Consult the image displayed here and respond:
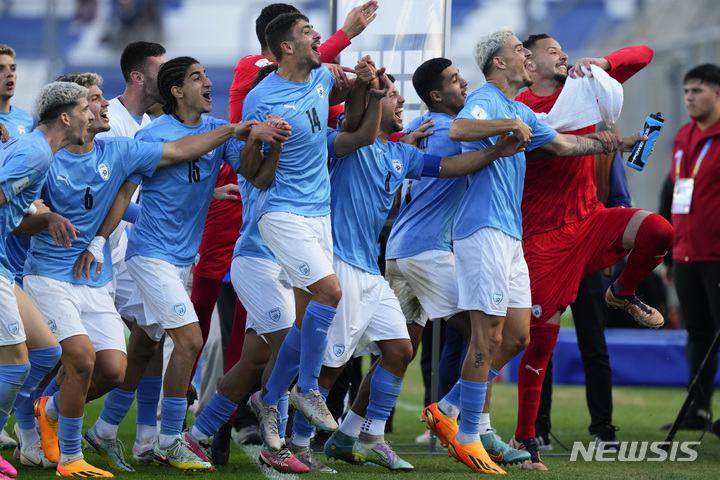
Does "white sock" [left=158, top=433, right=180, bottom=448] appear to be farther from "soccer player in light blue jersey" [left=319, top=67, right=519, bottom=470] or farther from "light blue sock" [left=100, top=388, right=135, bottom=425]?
"soccer player in light blue jersey" [left=319, top=67, right=519, bottom=470]

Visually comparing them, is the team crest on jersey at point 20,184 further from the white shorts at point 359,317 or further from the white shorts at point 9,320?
the white shorts at point 359,317

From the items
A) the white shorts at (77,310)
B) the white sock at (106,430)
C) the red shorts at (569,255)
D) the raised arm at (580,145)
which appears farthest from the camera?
the red shorts at (569,255)

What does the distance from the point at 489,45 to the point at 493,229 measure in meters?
1.14

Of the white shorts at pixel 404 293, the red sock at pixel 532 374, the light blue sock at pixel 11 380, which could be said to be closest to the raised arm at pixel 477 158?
the white shorts at pixel 404 293

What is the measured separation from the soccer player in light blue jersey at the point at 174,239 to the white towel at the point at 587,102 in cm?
188

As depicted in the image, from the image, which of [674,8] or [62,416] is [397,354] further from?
[674,8]

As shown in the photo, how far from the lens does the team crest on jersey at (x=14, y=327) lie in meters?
4.76

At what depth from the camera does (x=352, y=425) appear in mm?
6051

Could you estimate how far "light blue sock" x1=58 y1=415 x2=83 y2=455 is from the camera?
17.5 ft

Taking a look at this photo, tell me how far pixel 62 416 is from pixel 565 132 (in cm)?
339

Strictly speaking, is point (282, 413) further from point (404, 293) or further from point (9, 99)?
point (9, 99)

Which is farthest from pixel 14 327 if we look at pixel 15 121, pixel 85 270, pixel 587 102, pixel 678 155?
pixel 678 155

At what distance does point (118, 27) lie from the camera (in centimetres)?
1595

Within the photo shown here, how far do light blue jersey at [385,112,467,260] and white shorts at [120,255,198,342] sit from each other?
4.50ft
